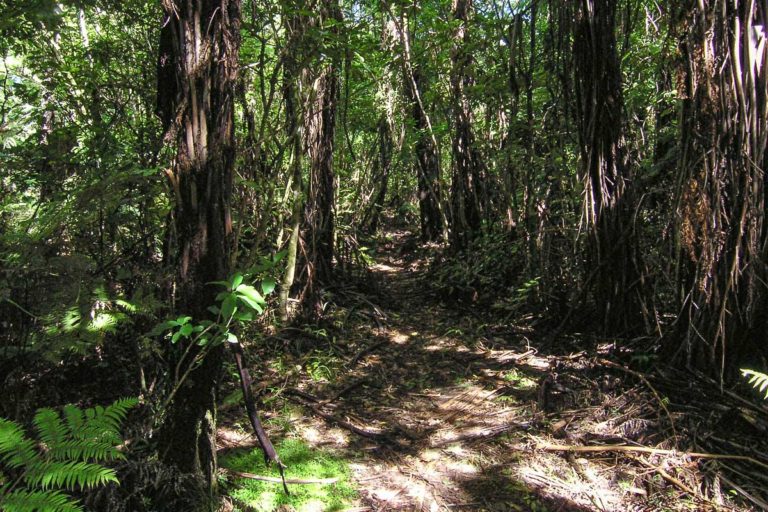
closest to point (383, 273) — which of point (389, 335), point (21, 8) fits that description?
point (389, 335)

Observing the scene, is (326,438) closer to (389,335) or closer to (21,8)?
(389,335)

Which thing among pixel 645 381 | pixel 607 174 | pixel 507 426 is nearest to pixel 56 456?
pixel 507 426

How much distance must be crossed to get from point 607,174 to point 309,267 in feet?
9.98

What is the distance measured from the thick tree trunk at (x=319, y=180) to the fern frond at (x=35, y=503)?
11.6 ft

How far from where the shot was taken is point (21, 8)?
94.0 inches

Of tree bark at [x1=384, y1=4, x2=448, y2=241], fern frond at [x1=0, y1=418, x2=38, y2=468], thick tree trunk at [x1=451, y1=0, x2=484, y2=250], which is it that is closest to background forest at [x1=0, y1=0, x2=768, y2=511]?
fern frond at [x1=0, y1=418, x2=38, y2=468]

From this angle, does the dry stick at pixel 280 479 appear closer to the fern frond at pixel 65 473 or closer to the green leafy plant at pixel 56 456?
the green leafy plant at pixel 56 456

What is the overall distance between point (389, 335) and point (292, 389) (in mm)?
1714

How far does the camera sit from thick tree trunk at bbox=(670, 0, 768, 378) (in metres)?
2.81

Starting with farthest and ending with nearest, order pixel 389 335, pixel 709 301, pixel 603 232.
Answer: pixel 389 335, pixel 603 232, pixel 709 301

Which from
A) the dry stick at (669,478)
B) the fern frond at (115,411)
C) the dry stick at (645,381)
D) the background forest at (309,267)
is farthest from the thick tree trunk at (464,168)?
the fern frond at (115,411)

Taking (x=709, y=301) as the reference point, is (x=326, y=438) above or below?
below

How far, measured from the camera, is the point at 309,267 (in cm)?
519

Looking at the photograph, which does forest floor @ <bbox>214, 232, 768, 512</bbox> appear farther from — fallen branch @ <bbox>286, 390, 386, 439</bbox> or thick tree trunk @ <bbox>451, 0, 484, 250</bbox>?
thick tree trunk @ <bbox>451, 0, 484, 250</bbox>
